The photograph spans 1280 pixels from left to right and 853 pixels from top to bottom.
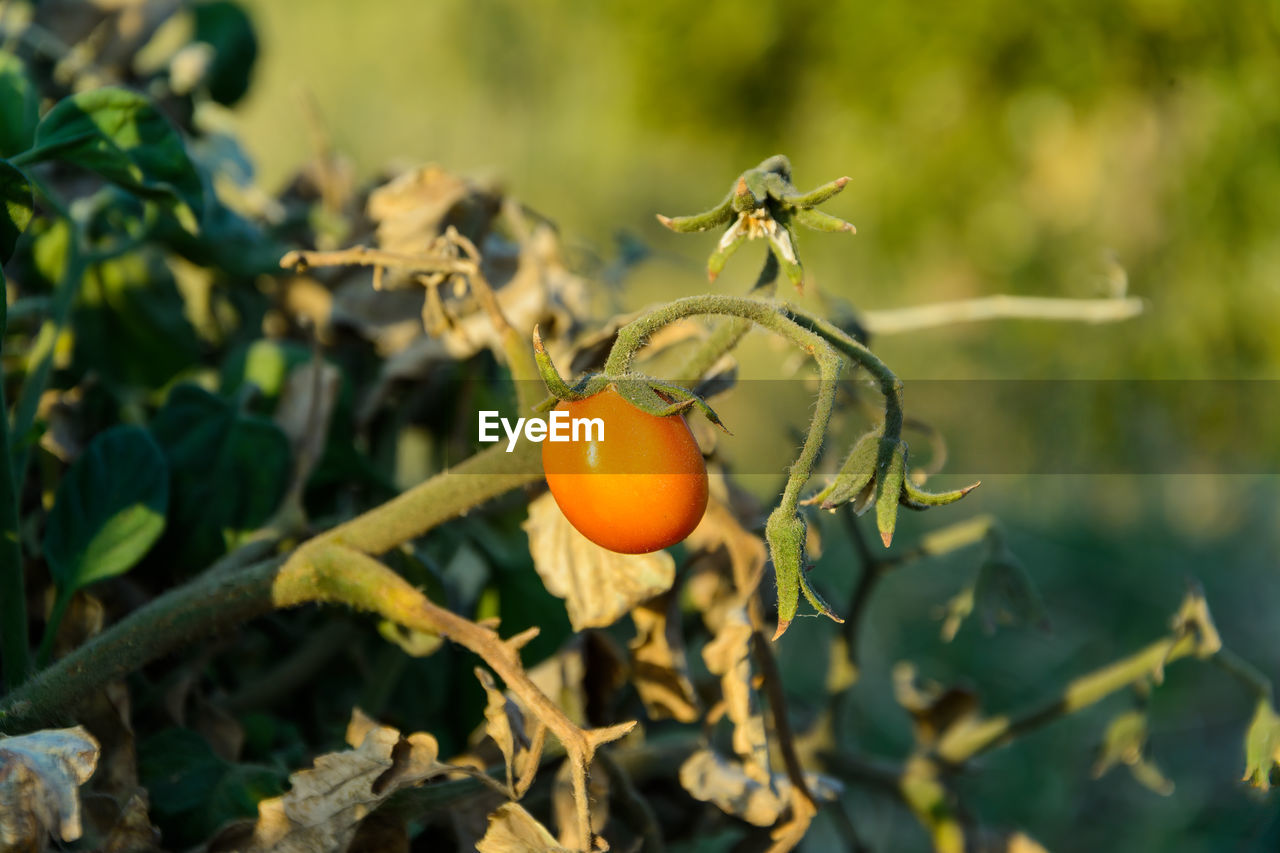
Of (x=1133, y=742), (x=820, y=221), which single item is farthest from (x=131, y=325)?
(x=1133, y=742)

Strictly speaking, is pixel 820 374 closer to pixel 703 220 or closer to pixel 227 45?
pixel 703 220

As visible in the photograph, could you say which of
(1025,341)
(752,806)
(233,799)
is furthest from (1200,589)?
(1025,341)

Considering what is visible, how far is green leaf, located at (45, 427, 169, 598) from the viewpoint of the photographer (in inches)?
12.2

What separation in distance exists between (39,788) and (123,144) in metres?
0.18

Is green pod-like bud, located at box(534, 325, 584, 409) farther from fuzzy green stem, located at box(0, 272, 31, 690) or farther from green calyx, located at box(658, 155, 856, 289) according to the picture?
fuzzy green stem, located at box(0, 272, 31, 690)

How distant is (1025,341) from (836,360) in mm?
1738

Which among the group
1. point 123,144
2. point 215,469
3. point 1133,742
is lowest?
point 1133,742

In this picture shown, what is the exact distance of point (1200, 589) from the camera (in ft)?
1.20

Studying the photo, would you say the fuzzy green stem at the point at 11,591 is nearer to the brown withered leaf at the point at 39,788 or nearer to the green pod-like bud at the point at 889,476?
the brown withered leaf at the point at 39,788

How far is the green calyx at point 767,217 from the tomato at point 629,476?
1.7 inches

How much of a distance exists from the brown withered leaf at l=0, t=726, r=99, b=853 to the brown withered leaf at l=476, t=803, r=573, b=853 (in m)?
0.09

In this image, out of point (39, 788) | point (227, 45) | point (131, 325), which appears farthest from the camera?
point (227, 45)

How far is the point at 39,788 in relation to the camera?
211mm

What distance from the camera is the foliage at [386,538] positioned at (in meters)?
0.26
